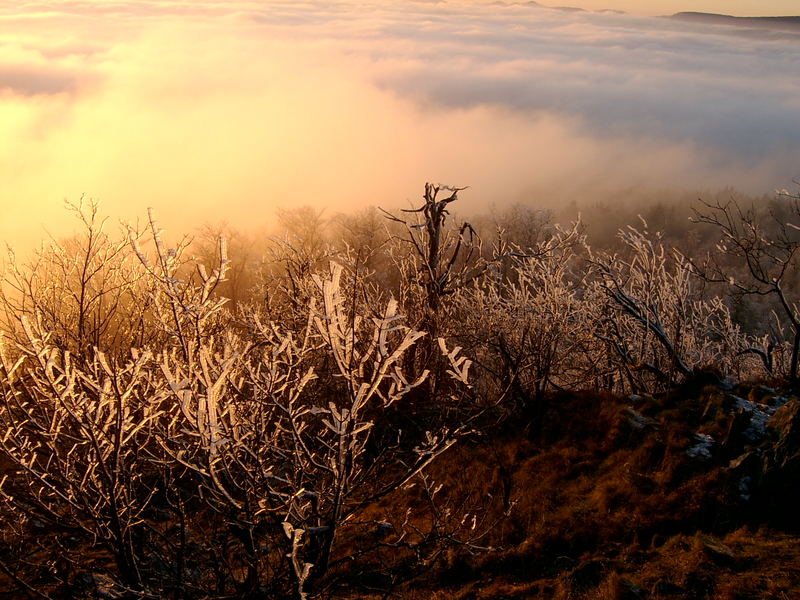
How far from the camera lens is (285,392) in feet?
17.8

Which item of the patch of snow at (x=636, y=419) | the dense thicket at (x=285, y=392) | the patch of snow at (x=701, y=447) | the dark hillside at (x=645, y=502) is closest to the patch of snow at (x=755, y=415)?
the dark hillside at (x=645, y=502)

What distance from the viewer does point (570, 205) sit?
11294 centimetres

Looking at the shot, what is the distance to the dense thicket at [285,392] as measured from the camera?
148 inches

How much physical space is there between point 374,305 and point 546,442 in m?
3.98

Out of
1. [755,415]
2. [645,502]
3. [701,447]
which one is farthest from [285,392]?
[755,415]

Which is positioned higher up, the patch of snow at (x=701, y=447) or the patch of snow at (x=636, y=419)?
the patch of snow at (x=701, y=447)

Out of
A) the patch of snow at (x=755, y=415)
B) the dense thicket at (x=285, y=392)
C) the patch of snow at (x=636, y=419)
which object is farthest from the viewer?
the patch of snow at (x=636, y=419)

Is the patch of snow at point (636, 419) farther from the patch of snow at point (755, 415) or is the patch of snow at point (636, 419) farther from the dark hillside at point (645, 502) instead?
the patch of snow at point (755, 415)

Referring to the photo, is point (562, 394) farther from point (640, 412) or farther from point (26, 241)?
point (26, 241)

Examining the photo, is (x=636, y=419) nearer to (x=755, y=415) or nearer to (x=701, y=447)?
(x=701, y=447)

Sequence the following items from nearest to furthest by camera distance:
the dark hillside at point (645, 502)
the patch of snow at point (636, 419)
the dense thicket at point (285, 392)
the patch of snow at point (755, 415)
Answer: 1. the dense thicket at point (285, 392)
2. the dark hillside at point (645, 502)
3. the patch of snow at point (755, 415)
4. the patch of snow at point (636, 419)

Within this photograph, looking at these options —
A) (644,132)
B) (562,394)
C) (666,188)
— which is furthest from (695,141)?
(562,394)

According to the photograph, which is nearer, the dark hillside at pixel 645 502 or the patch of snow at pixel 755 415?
the dark hillside at pixel 645 502

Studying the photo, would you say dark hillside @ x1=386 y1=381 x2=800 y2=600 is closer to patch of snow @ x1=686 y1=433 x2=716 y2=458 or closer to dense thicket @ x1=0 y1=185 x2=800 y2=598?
patch of snow @ x1=686 y1=433 x2=716 y2=458
